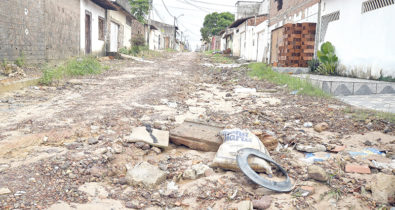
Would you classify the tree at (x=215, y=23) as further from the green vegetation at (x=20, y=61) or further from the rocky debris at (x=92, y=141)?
the rocky debris at (x=92, y=141)

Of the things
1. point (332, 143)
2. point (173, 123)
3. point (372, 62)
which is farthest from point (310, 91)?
point (173, 123)

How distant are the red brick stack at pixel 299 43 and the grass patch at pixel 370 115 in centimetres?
499

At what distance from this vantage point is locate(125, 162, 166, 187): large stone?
7.59 ft

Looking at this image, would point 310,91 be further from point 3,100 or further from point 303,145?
point 3,100

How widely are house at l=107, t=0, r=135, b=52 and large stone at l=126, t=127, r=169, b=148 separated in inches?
501

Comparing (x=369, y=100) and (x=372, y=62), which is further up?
(x=372, y=62)

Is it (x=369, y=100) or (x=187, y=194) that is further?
(x=369, y=100)

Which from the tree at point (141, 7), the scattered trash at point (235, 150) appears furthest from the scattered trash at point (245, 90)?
the tree at point (141, 7)

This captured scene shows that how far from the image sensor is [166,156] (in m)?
2.85

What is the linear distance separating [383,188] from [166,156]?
1787 mm

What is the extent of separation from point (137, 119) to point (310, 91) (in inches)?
132

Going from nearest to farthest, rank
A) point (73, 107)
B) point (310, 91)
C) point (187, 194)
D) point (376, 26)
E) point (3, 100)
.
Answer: point (187, 194), point (73, 107), point (3, 100), point (310, 91), point (376, 26)

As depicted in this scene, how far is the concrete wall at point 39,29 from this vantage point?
6.43 metres

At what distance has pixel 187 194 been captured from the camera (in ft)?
7.24
